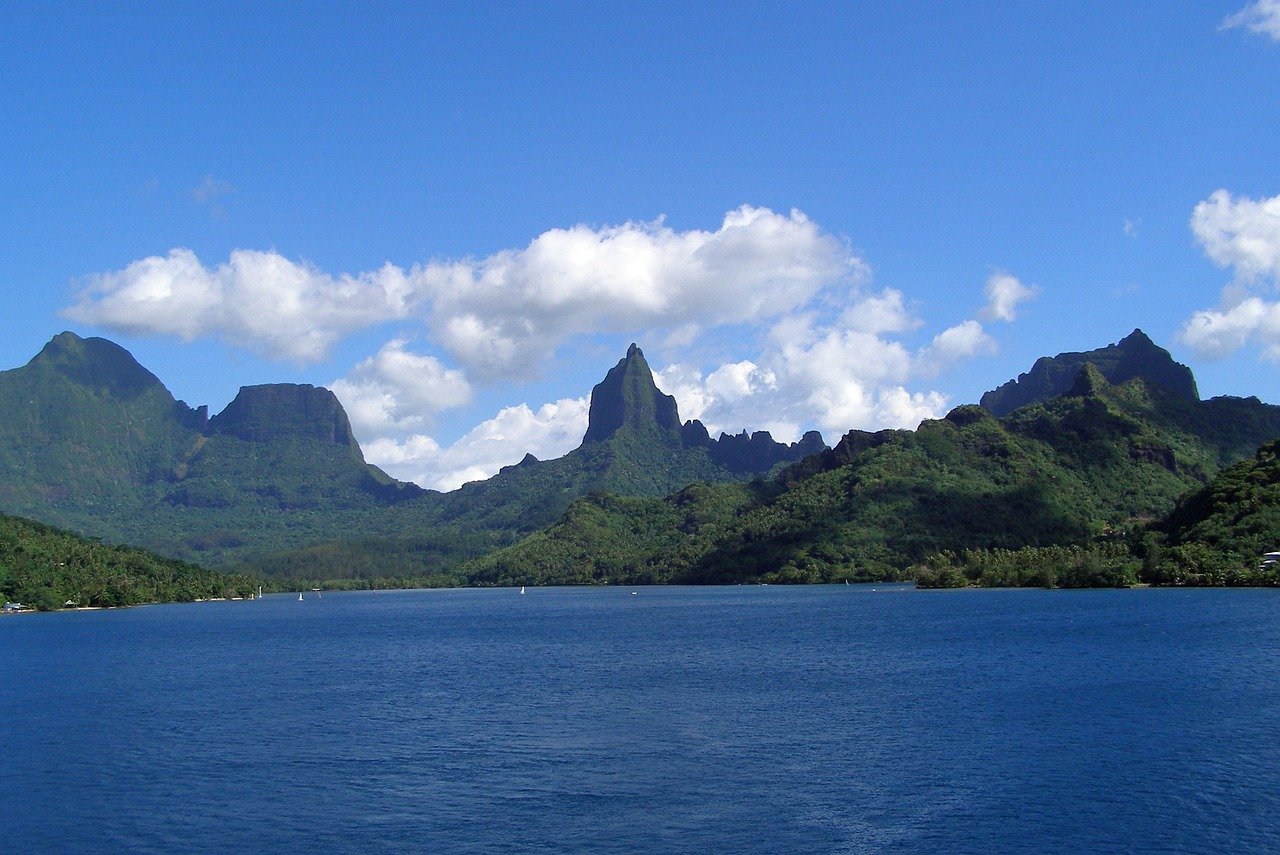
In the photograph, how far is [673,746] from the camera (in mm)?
50188

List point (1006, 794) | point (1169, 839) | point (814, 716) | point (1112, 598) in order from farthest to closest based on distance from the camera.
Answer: point (1112, 598) < point (814, 716) < point (1006, 794) < point (1169, 839)

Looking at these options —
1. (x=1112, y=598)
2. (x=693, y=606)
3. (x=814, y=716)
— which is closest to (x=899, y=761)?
(x=814, y=716)

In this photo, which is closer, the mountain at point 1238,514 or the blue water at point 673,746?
the blue water at point 673,746

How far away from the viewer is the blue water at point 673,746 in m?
36.7

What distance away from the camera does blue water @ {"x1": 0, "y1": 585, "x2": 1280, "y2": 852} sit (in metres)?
36.7

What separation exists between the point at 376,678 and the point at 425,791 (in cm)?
4101

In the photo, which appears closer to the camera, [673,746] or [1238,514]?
[673,746]

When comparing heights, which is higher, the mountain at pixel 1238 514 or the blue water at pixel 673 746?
the mountain at pixel 1238 514

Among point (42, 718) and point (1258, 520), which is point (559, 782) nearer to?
point (42, 718)

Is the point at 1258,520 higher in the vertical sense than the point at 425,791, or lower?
higher

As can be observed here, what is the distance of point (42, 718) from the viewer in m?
64.8

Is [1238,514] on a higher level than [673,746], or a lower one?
higher

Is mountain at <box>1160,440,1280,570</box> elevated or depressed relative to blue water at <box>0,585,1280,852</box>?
elevated

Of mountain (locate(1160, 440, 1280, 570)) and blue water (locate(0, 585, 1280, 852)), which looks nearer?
blue water (locate(0, 585, 1280, 852))
